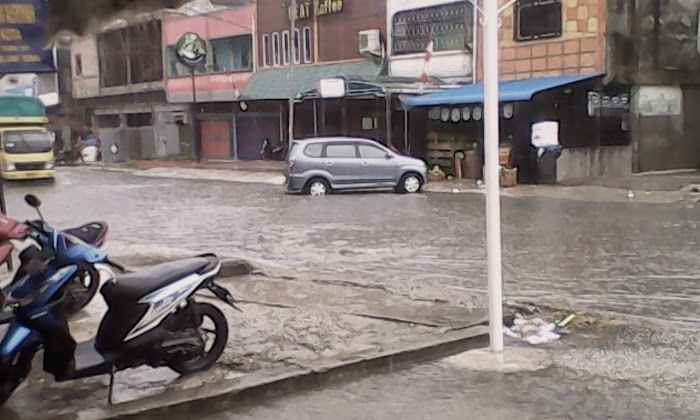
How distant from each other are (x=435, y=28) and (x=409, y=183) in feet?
24.3

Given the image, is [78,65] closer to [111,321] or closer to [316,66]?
[316,66]

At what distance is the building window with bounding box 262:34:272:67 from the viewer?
1389 inches

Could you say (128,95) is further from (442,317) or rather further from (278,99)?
(442,317)

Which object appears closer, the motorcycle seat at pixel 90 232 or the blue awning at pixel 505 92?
the motorcycle seat at pixel 90 232

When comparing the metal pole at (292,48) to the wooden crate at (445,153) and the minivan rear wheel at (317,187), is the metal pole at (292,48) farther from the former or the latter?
the minivan rear wheel at (317,187)

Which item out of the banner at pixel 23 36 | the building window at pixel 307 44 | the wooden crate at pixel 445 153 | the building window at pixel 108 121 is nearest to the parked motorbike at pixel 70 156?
the building window at pixel 108 121

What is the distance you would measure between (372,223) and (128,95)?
3303 centimetres

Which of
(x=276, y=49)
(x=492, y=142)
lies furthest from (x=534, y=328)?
(x=276, y=49)

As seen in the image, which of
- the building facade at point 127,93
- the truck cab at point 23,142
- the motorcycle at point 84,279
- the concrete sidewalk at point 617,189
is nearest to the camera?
the motorcycle at point 84,279

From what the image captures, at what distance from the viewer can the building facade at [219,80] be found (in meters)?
36.9

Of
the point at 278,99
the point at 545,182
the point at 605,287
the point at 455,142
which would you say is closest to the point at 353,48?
the point at 278,99

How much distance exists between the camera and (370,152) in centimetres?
2231

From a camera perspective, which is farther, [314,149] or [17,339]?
[314,149]

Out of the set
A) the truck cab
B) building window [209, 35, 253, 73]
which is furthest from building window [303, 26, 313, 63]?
the truck cab
